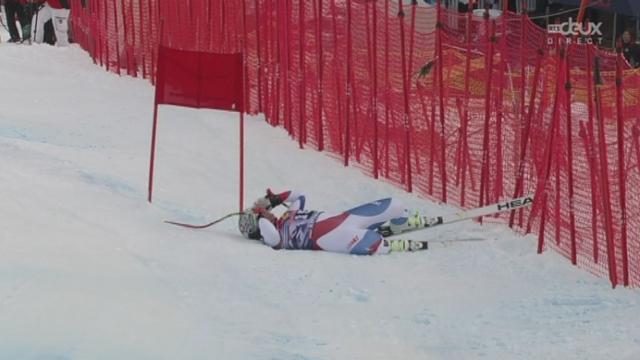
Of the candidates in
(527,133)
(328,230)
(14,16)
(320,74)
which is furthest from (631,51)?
(14,16)

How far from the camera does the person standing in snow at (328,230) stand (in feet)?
31.0

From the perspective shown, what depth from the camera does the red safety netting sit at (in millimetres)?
9219

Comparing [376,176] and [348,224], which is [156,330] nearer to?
[348,224]

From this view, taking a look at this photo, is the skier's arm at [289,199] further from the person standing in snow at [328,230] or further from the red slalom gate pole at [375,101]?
the red slalom gate pole at [375,101]

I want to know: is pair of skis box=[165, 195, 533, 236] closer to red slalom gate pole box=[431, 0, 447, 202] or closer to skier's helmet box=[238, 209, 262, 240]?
skier's helmet box=[238, 209, 262, 240]

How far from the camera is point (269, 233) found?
9.53 m

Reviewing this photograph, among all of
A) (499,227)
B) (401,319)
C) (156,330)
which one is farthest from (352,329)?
(499,227)

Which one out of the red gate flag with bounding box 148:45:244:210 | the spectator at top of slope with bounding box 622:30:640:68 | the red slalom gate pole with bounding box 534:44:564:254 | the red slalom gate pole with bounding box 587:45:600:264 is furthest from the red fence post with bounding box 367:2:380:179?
the spectator at top of slope with bounding box 622:30:640:68

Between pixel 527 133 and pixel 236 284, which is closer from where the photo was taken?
pixel 236 284

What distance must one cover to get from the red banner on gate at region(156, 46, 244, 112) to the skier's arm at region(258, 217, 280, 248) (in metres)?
1.66

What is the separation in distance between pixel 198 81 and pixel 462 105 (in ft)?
8.72

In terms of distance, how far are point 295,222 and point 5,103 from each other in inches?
313

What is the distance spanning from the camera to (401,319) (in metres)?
7.52

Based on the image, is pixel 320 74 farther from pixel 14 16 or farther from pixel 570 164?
A: pixel 14 16
